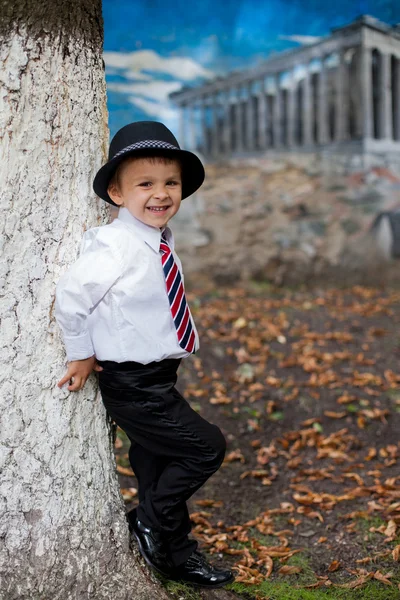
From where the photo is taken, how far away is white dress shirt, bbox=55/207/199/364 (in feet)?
7.09

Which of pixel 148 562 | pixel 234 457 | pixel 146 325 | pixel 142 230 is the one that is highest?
pixel 142 230

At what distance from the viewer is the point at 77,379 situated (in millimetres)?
2268

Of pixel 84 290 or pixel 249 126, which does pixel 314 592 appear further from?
pixel 249 126

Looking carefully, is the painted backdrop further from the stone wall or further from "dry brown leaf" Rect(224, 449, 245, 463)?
"dry brown leaf" Rect(224, 449, 245, 463)

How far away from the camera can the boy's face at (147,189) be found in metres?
2.31

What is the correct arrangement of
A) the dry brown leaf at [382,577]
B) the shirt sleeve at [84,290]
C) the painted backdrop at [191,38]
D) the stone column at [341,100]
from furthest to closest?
the stone column at [341,100] → the painted backdrop at [191,38] → the dry brown leaf at [382,577] → the shirt sleeve at [84,290]

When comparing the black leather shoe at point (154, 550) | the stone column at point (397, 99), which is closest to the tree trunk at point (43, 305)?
the black leather shoe at point (154, 550)

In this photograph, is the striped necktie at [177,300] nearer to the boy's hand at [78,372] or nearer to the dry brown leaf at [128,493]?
the boy's hand at [78,372]

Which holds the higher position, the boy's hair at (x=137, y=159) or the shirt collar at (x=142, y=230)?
the boy's hair at (x=137, y=159)

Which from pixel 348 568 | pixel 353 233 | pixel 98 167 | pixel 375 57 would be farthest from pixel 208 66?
pixel 348 568

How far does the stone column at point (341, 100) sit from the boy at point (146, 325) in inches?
249

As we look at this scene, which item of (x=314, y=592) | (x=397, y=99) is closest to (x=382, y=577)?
(x=314, y=592)

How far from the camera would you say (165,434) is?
2354 mm

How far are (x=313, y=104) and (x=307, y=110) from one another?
124 mm
